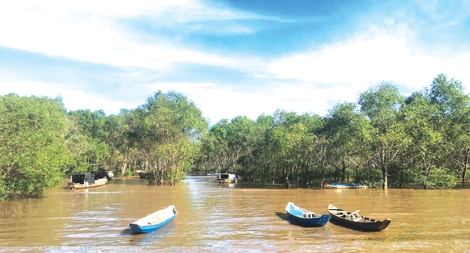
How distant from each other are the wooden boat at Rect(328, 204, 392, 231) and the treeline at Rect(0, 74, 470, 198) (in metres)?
21.3

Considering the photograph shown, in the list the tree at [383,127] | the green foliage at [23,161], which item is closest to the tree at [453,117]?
the tree at [383,127]

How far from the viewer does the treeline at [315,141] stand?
29445 mm

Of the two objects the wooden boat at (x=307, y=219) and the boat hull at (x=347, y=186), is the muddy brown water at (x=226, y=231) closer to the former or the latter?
the wooden boat at (x=307, y=219)

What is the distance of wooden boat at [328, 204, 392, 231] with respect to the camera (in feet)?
53.6

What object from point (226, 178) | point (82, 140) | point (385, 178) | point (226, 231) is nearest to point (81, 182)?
point (82, 140)

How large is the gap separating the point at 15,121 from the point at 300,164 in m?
33.4

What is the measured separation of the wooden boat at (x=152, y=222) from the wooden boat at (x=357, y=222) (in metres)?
8.80

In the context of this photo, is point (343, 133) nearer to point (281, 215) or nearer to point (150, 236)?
point (281, 215)

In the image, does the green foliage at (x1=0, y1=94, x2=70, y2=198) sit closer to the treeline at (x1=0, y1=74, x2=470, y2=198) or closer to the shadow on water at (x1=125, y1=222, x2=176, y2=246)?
the treeline at (x1=0, y1=74, x2=470, y2=198)

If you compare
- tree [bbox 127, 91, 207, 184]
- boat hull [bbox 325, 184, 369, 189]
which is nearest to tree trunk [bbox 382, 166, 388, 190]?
boat hull [bbox 325, 184, 369, 189]

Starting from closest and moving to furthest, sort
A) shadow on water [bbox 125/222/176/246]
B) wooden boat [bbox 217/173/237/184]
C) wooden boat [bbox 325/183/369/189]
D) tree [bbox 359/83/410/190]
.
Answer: shadow on water [bbox 125/222/176/246]
tree [bbox 359/83/410/190]
wooden boat [bbox 325/183/369/189]
wooden boat [bbox 217/173/237/184]

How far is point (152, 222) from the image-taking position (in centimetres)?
1809

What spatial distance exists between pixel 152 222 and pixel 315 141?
3341 cm

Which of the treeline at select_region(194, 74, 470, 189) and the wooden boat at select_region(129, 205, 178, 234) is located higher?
the treeline at select_region(194, 74, 470, 189)
